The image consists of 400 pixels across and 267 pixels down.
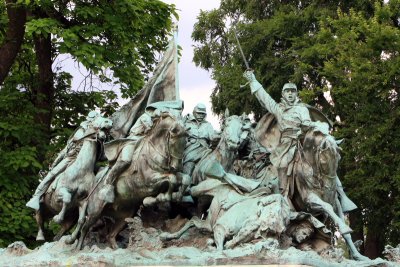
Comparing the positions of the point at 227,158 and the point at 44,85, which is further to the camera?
the point at 44,85

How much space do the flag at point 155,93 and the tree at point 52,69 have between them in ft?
16.5

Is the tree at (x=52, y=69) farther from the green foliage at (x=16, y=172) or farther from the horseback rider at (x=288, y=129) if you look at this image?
the horseback rider at (x=288, y=129)

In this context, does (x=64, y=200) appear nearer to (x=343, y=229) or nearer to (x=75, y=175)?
(x=75, y=175)

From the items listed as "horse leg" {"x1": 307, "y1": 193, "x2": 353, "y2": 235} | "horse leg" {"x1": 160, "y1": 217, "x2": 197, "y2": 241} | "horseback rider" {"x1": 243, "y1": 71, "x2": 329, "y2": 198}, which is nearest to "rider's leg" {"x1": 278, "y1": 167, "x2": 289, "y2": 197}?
"horseback rider" {"x1": 243, "y1": 71, "x2": 329, "y2": 198}

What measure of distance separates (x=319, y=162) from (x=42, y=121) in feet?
35.1

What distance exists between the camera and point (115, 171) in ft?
51.5

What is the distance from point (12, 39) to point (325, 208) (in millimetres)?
10725

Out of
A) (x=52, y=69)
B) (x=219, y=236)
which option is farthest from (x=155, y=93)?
(x=52, y=69)

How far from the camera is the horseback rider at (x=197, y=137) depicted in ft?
54.2

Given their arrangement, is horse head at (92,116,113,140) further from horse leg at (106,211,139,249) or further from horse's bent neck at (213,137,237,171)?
horse's bent neck at (213,137,237,171)

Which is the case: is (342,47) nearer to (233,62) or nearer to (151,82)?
(233,62)

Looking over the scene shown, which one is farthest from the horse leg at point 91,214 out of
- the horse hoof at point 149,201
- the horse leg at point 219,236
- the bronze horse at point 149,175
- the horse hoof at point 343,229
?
the horse hoof at point 343,229

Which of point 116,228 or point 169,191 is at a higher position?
point 169,191

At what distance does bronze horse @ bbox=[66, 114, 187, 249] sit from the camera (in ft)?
49.8
